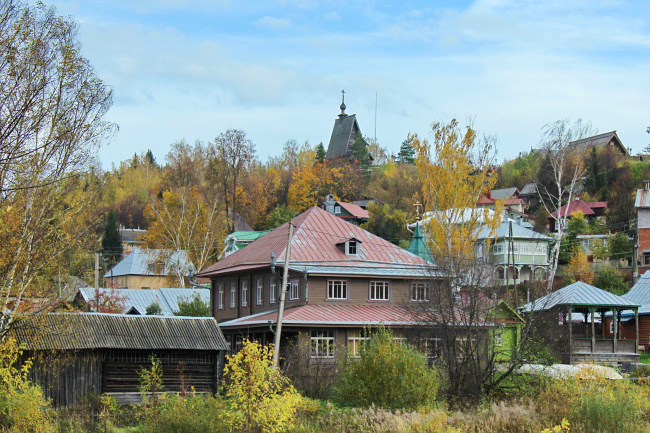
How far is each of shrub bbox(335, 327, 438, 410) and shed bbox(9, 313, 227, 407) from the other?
6884 mm

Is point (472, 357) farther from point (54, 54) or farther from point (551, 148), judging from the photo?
point (551, 148)

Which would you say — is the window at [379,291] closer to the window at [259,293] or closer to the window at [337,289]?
the window at [337,289]

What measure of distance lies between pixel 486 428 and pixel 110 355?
15.8 meters

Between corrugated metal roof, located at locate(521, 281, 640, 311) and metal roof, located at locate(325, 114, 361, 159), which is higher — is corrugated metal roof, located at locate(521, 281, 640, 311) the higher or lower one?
the lower one

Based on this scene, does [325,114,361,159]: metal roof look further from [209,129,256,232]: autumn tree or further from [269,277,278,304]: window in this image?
[269,277,278,304]: window

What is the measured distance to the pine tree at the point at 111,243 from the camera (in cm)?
8575

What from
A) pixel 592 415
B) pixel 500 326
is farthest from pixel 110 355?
pixel 592 415

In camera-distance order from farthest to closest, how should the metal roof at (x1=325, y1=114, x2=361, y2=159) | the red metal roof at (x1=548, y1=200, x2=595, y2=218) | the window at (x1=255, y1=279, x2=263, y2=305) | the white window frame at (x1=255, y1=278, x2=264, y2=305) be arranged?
1. the metal roof at (x1=325, y1=114, x2=361, y2=159)
2. the red metal roof at (x1=548, y1=200, x2=595, y2=218)
3. the window at (x1=255, y1=279, x2=263, y2=305)
4. the white window frame at (x1=255, y1=278, x2=264, y2=305)

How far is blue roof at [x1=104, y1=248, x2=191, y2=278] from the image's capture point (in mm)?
64000

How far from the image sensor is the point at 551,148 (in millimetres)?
58469

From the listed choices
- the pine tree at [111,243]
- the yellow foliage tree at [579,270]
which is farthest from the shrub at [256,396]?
the pine tree at [111,243]

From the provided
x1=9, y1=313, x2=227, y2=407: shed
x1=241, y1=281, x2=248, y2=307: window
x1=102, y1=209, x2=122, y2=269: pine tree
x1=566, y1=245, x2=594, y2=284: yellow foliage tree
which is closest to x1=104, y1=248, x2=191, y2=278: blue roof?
x1=102, y1=209, x2=122, y2=269: pine tree

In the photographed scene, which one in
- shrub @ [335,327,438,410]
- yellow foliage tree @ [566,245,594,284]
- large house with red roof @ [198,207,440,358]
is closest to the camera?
shrub @ [335,327,438,410]

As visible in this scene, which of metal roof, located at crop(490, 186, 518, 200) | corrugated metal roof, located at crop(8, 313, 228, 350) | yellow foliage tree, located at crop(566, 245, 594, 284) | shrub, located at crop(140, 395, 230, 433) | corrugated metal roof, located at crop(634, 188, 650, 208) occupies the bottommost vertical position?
shrub, located at crop(140, 395, 230, 433)
